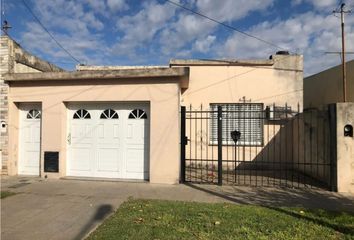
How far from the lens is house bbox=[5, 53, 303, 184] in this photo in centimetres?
973

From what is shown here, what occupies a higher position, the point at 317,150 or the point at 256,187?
the point at 317,150

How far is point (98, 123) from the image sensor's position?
34.3ft

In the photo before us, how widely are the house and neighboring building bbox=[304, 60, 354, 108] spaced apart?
11.0 metres

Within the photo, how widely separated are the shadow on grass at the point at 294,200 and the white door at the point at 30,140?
486 centimetres

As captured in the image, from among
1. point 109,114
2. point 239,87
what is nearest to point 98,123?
point 109,114

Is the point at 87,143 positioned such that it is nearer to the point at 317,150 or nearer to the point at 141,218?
the point at 141,218

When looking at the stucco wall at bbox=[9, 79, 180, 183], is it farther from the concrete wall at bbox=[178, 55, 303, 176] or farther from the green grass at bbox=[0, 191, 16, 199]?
the concrete wall at bbox=[178, 55, 303, 176]

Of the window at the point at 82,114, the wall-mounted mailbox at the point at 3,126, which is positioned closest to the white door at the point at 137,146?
the window at the point at 82,114

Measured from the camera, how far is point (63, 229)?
19.0ft

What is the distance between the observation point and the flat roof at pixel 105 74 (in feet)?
31.4

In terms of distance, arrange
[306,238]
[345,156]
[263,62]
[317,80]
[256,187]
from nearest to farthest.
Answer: [306,238]
[345,156]
[256,187]
[263,62]
[317,80]

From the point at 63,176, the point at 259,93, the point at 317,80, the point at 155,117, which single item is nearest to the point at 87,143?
the point at 63,176

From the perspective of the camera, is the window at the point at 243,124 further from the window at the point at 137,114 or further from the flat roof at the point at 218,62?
the window at the point at 137,114

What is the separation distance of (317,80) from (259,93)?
9.80 m
